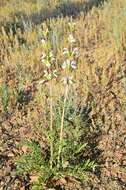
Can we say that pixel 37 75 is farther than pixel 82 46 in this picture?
No

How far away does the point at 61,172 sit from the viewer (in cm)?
443

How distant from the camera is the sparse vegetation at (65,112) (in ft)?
14.6

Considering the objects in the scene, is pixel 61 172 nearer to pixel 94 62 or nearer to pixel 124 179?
pixel 124 179

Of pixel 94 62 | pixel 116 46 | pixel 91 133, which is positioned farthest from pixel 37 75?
pixel 91 133

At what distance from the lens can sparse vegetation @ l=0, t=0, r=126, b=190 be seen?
175 inches

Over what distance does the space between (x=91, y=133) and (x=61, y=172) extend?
76 cm

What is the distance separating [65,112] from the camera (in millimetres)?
5055

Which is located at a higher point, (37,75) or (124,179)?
(37,75)

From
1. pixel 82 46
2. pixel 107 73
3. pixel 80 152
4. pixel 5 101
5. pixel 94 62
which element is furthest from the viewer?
pixel 82 46

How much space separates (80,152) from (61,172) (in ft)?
1.35

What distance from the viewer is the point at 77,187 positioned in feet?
14.5

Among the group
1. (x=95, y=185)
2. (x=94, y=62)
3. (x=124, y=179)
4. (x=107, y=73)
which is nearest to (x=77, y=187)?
(x=95, y=185)

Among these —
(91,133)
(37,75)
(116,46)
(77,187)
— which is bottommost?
(77,187)

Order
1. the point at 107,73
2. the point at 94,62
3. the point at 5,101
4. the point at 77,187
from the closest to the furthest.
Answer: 1. the point at 77,187
2. the point at 5,101
3. the point at 107,73
4. the point at 94,62
